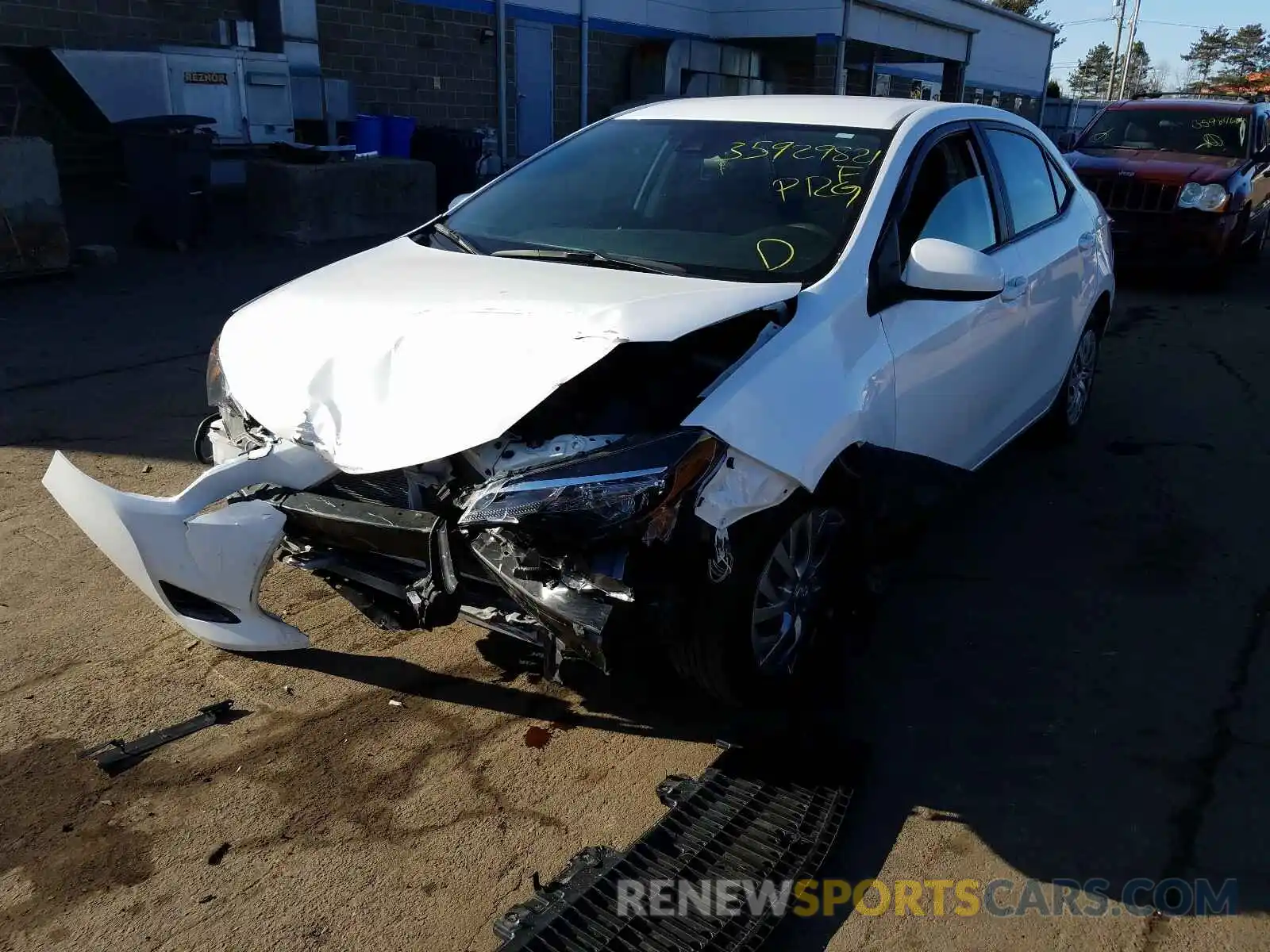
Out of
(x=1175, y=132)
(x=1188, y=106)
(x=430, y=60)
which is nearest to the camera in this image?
(x=1175, y=132)

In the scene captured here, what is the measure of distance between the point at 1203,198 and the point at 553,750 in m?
10.4

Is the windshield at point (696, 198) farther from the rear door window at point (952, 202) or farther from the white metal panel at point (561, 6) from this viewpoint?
the white metal panel at point (561, 6)

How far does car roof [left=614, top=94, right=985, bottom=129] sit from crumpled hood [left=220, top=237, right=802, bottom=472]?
3.92ft

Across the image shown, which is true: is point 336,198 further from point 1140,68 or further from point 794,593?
point 1140,68

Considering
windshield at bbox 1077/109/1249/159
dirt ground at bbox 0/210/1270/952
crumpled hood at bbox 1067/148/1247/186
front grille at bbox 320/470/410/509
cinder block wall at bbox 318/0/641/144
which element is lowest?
dirt ground at bbox 0/210/1270/952

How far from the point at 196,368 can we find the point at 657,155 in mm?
4097

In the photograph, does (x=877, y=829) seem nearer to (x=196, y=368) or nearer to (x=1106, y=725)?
(x=1106, y=725)

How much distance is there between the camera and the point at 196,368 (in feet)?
23.1

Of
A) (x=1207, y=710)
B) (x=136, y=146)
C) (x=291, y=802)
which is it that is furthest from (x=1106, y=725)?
(x=136, y=146)

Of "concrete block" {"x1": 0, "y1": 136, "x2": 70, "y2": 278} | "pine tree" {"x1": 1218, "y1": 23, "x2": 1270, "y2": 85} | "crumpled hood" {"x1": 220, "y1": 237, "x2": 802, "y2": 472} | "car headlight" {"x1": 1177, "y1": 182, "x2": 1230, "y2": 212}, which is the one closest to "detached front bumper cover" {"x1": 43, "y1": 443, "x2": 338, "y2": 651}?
"crumpled hood" {"x1": 220, "y1": 237, "x2": 802, "y2": 472}

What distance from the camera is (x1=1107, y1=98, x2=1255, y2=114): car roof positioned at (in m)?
12.2

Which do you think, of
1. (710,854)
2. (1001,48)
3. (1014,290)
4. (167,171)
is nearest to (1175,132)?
(1014,290)

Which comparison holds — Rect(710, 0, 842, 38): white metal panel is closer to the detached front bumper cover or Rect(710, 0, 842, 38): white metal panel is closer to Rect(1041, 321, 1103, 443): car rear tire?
Rect(1041, 321, 1103, 443): car rear tire

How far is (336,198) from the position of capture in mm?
11906
